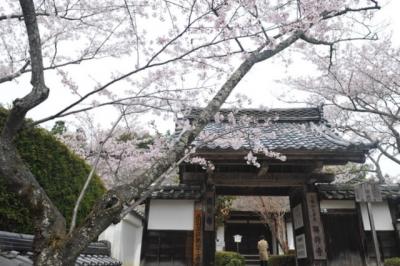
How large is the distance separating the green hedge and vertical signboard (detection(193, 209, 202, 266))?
242cm

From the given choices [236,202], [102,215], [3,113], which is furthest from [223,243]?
[102,215]

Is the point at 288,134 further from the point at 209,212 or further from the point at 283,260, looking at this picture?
the point at 283,260

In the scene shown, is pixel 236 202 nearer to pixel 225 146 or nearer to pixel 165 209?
pixel 165 209

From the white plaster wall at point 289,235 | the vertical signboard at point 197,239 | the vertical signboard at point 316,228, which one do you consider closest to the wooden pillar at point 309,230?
the vertical signboard at point 316,228

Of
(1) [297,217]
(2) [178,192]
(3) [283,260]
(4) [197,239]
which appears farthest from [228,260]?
(2) [178,192]

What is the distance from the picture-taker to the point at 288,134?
8.41 metres

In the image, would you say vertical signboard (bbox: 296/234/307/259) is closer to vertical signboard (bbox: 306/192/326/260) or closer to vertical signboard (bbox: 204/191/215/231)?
vertical signboard (bbox: 306/192/326/260)

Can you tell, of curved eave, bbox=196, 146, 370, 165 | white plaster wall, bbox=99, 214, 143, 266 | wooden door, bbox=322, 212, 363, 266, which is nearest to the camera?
curved eave, bbox=196, 146, 370, 165

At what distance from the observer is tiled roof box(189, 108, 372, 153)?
6.05m

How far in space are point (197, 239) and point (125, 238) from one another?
3882 millimetres

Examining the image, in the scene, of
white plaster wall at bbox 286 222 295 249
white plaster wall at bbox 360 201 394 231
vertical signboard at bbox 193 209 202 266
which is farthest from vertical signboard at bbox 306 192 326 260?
white plaster wall at bbox 286 222 295 249

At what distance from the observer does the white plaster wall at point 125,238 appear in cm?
884

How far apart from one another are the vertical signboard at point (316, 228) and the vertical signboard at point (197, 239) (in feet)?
8.29

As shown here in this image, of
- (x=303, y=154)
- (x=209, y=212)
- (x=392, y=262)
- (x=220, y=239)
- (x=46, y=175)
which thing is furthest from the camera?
(x=220, y=239)
